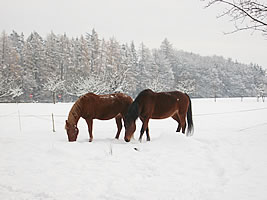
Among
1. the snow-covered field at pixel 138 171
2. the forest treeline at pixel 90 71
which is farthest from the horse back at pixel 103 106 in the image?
the forest treeline at pixel 90 71

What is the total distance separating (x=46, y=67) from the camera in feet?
112

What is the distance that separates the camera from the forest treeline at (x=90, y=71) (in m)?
28.7

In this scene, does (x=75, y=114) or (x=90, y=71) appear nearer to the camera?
(x=75, y=114)

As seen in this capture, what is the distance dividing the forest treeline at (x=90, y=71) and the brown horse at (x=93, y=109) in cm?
1872

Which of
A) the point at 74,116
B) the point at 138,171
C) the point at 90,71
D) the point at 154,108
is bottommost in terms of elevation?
the point at 138,171

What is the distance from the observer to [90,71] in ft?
123

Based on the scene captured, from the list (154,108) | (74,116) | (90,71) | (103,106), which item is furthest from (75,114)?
(90,71)

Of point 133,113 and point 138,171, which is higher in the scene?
point 133,113

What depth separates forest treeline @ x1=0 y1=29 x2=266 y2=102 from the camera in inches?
1129

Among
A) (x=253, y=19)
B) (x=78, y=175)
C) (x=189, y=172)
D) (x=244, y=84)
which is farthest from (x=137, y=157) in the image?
(x=244, y=84)

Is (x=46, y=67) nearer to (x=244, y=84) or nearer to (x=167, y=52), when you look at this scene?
(x=167, y=52)

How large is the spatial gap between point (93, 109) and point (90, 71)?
32.6 metres

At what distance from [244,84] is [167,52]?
998 inches

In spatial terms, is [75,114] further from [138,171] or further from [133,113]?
[138,171]
